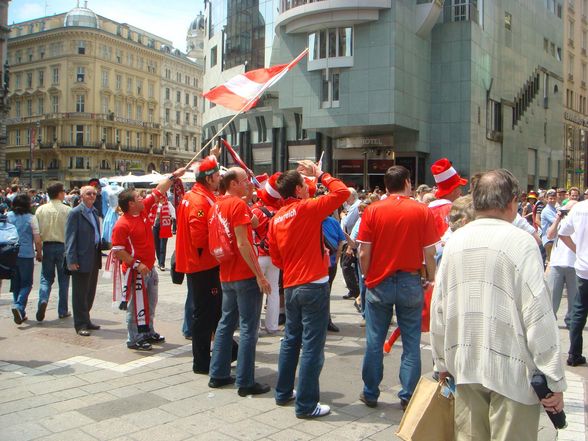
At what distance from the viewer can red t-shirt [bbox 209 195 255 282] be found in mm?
5293

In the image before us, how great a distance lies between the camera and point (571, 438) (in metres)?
4.42

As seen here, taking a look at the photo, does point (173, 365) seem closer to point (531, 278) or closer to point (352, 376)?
point (352, 376)

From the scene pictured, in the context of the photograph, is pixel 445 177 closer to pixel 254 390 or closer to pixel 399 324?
pixel 399 324

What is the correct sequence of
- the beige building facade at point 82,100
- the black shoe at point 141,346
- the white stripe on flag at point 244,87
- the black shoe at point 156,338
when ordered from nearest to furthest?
the black shoe at point 141,346, the black shoe at point 156,338, the white stripe on flag at point 244,87, the beige building facade at point 82,100

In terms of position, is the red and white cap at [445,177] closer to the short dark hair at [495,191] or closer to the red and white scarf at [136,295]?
the short dark hair at [495,191]

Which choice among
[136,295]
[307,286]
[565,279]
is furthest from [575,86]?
[307,286]

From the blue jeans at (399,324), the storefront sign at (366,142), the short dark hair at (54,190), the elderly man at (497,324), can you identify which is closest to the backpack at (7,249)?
the short dark hair at (54,190)

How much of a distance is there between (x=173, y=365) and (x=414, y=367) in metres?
2.78

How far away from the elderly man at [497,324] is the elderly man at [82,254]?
6086 millimetres

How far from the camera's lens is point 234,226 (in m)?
5.27

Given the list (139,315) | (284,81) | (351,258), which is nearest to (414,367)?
(139,315)

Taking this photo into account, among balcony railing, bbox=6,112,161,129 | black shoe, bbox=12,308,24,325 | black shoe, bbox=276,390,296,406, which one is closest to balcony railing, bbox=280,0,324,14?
black shoe, bbox=12,308,24,325

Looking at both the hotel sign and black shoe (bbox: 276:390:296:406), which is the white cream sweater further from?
the hotel sign

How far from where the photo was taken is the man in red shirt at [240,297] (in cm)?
525
